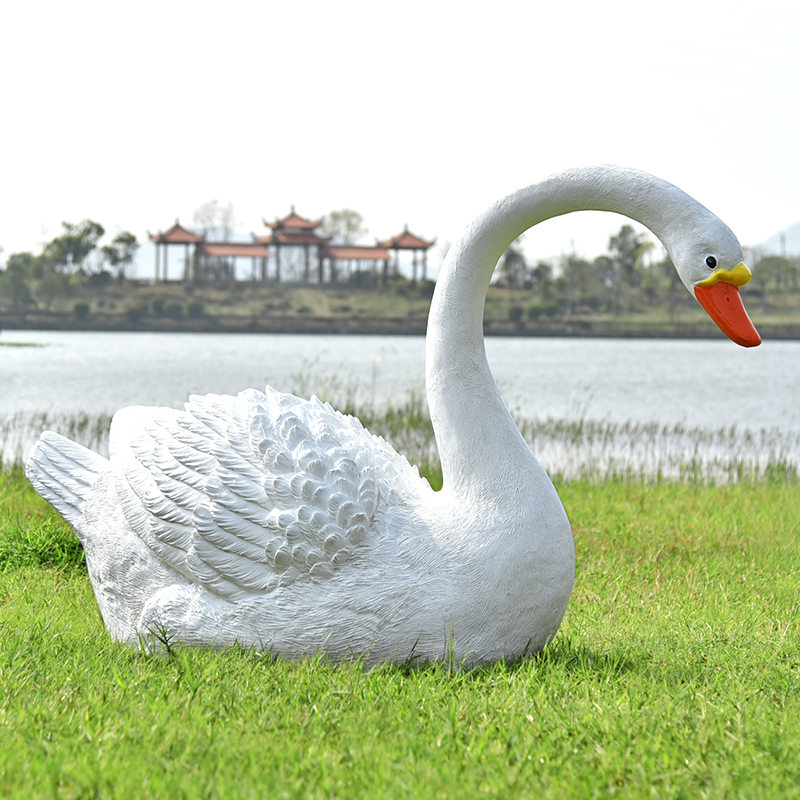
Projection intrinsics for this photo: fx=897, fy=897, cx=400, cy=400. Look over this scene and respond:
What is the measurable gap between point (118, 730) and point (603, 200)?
2.47 meters

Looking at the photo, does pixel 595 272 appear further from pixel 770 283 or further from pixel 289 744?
pixel 289 744

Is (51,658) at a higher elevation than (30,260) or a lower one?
lower

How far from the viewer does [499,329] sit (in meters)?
70.0

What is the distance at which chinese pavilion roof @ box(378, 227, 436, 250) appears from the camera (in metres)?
79.6

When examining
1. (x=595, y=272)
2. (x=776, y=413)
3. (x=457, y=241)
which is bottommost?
(x=776, y=413)

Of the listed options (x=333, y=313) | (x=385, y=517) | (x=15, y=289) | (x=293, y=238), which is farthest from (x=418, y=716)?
(x=293, y=238)

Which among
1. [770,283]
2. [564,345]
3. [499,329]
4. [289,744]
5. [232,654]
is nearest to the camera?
[289,744]

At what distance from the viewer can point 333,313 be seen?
7369cm

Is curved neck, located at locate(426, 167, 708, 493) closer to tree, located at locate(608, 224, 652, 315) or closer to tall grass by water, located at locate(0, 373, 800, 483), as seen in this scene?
tall grass by water, located at locate(0, 373, 800, 483)

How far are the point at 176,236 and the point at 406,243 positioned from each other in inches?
799

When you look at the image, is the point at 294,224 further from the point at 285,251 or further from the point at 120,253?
the point at 120,253

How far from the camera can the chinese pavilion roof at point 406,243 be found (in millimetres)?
79562

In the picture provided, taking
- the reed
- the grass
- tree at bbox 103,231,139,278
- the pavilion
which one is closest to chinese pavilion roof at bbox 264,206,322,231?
the pavilion

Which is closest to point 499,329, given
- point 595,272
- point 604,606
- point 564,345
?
point 564,345
